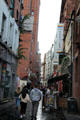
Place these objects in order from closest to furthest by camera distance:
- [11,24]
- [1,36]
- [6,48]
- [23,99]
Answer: [23,99]
[1,36]
[6,48]
[11,24]

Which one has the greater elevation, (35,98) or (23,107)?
(35,98)

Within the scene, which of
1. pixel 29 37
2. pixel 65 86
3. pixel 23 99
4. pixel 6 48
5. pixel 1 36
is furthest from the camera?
pixel 29 37

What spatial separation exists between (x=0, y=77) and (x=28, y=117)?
814 centimetres

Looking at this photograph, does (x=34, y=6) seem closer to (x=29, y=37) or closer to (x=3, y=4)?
(x=29, y=37)

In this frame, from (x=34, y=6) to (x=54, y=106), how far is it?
50.5 meters

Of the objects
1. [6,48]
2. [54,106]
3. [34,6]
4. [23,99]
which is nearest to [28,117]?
[23,99]

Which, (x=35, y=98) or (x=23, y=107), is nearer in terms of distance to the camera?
(x=23, y=107)

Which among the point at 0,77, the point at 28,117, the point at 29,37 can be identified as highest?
the point at 29,37

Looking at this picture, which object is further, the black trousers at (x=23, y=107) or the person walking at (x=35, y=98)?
the person walking at (x=35, y=98)

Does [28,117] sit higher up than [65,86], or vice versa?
[65,86]

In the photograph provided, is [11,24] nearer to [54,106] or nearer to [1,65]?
[1,65]

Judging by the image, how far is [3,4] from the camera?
17.2 metres

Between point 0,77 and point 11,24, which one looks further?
point 11,24

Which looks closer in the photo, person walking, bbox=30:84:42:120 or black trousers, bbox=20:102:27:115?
black trousers, bbox=20:102:27:115
